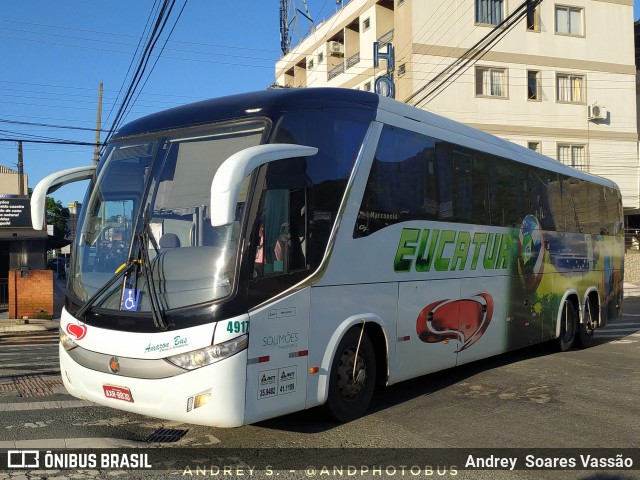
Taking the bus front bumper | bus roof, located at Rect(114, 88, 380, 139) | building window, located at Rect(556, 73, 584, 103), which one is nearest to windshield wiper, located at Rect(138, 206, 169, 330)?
the bus front bumper

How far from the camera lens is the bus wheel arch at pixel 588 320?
13000 millimetres

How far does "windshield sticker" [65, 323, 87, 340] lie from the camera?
6.02 m

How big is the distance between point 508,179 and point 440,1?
2457 centimetres

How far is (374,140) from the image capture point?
7242 mm

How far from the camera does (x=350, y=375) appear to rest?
6848 mm

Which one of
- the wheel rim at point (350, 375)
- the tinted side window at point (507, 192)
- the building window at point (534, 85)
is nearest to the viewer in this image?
the wheel rim at point (350, 375)

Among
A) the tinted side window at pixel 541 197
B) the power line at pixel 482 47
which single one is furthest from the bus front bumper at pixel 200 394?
A: the power line at pixel 482 47

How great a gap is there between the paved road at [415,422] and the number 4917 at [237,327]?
1.14 metres

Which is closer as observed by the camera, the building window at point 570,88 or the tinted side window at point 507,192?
the tinted side window at point 507,192

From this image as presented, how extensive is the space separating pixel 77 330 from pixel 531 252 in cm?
753

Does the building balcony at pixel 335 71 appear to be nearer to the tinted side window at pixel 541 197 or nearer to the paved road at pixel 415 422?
the tinted side window at pixel 541 197

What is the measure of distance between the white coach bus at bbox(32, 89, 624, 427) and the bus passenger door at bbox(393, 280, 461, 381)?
2cm

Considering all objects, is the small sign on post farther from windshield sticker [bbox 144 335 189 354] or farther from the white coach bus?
windshield sticker [bbox 144 335 189 354]

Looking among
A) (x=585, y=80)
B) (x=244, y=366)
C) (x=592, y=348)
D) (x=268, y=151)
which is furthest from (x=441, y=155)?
(x=585, y=80)
